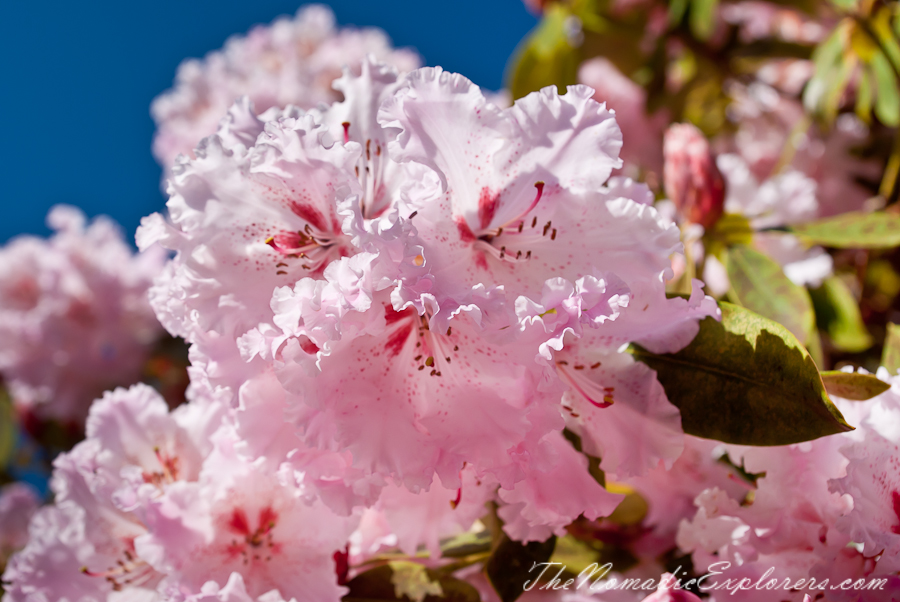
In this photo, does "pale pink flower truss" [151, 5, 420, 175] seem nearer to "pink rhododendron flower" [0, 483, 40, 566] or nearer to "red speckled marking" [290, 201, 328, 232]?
"pink rhododendron flower" [0, 483, 40, 566]

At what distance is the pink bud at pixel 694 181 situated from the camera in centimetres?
93

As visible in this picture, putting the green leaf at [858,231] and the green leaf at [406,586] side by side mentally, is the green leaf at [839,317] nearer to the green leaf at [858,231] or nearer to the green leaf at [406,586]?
the green leaf at [858,231]

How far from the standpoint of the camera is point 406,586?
0.68 metres

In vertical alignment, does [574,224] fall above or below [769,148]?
below

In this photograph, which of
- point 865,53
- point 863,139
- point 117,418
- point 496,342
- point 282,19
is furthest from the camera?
point 282,19

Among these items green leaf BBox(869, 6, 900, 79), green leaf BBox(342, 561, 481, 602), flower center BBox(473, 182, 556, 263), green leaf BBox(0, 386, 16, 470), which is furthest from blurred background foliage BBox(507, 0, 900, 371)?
A: green leaf BBox(0, 386, 16, 470)

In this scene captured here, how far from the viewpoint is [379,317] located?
49cm

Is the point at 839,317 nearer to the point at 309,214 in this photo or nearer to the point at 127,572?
the point at 309,214

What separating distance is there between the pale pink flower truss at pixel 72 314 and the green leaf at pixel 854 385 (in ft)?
6.15

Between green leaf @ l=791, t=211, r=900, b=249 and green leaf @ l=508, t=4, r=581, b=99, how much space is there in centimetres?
64

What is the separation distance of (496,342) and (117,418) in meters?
0.49

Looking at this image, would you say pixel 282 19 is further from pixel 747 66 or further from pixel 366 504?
pixel 366 504

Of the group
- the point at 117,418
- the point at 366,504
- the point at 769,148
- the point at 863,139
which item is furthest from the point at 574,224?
the point at 769,148

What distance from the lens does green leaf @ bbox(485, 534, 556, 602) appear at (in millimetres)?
628
